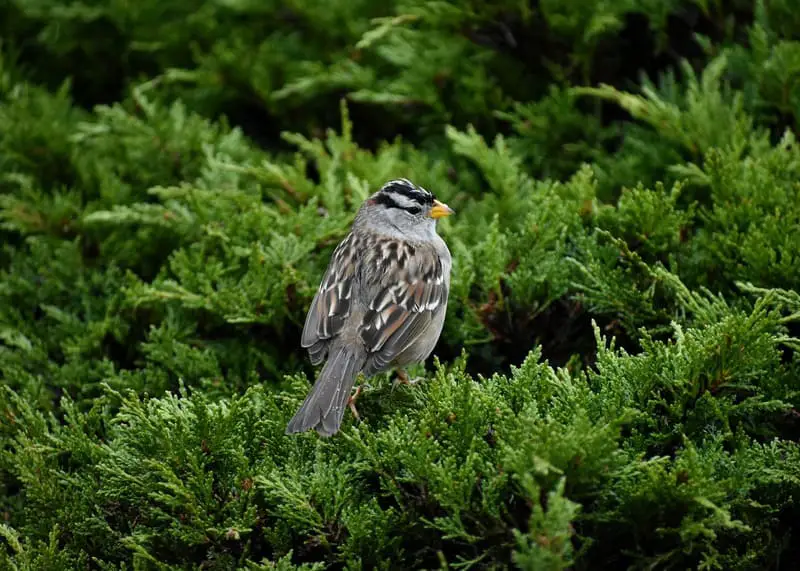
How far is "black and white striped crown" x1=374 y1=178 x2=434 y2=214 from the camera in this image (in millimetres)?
4699

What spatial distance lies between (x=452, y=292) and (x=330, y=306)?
2.28 ft

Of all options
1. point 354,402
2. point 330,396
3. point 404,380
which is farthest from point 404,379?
point 330,396

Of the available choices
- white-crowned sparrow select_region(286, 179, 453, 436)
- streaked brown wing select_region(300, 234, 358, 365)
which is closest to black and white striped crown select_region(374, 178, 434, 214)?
white-crowned sparrow select_region(286, 179, 453, 436)

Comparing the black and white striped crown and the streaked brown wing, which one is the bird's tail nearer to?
the streaked brown wing

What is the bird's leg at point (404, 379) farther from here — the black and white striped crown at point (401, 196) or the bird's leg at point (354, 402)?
the black and white striped crown at point (401, 196)

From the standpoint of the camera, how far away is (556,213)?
4.51 metres

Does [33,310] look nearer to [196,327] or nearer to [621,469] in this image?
[196,327]

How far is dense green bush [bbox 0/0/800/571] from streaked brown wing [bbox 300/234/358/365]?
205 millimetres

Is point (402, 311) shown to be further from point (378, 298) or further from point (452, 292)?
point (452, 292)

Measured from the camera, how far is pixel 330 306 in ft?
13.7

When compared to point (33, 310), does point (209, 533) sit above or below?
above

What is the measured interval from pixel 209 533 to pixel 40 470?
0.90 m

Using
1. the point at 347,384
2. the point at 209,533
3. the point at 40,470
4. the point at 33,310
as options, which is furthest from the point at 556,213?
the point at 33,310

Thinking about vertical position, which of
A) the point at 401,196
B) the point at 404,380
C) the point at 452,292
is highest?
the point at 401,196
